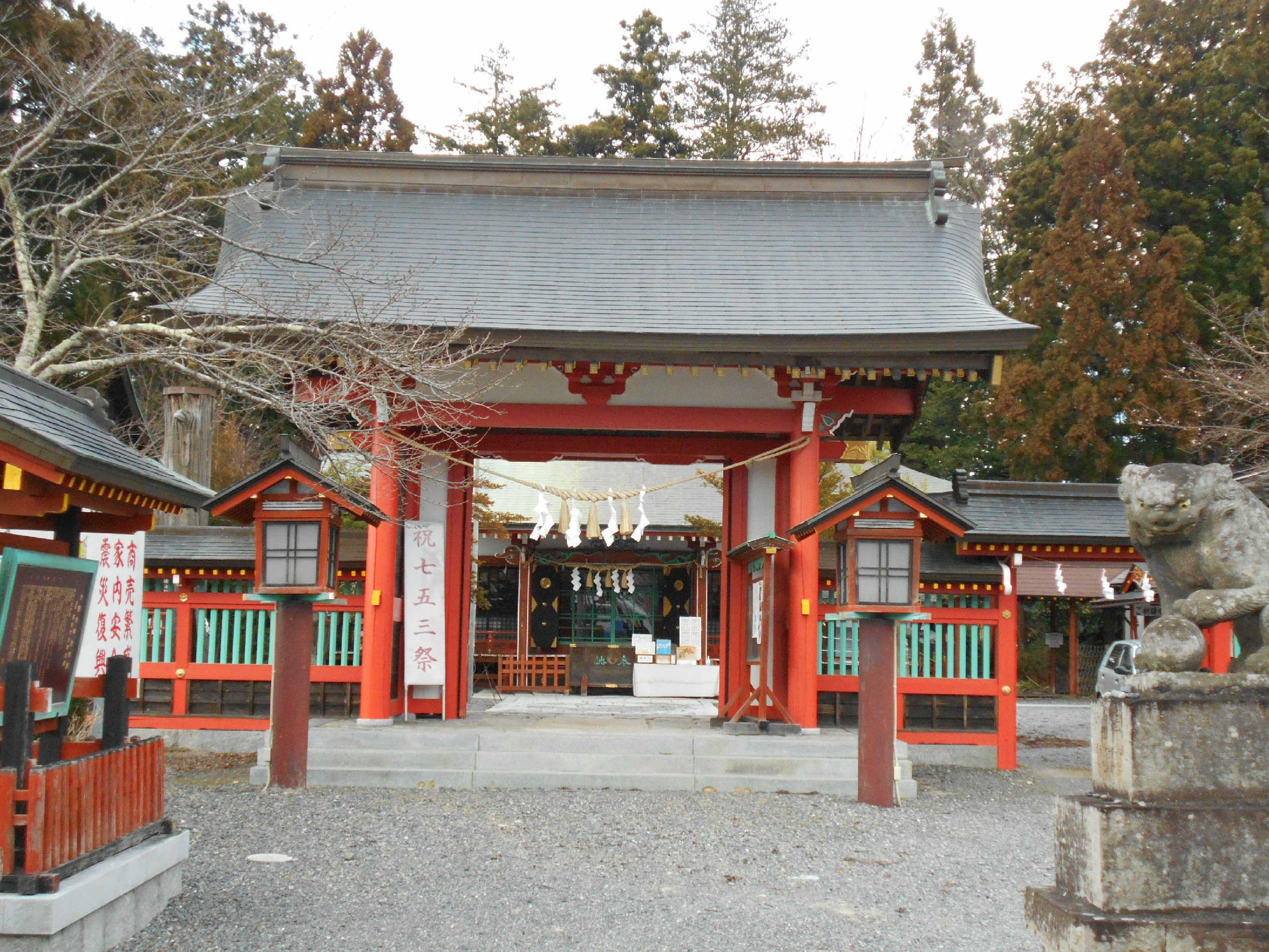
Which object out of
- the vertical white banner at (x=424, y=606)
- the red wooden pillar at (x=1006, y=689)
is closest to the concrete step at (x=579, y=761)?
the vertical white banner at (x=424, y=606)

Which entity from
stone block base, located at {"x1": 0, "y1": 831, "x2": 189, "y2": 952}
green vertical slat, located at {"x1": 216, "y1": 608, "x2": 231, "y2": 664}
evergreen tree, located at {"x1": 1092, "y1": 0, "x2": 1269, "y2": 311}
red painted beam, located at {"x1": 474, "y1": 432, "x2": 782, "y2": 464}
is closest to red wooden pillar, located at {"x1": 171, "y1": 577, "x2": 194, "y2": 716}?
green vertical slat, located at {"x1": 216, "y1": 608, "x2": 231, "y2": 664}

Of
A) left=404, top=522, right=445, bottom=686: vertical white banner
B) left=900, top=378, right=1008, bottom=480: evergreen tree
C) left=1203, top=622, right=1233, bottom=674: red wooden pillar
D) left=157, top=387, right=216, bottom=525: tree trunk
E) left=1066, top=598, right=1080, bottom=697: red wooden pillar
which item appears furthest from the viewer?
left=900, top=378, right=1008, bottom=480: evergreen tree

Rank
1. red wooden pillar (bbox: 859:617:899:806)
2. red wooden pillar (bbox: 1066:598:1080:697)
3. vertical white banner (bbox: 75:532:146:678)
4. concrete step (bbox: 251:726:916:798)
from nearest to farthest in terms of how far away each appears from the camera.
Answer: vertical white banner (bbox: 75:532:146:678)
red wooden pillar (bbox: 859:617:899:806)
concrete step (bbox: 251:726:916:798)
red wooden pillar (bbox: 1066:598:1080:697)

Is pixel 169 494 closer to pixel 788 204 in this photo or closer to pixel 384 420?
pixel 384 420

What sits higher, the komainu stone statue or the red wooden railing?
the komainu stone statue

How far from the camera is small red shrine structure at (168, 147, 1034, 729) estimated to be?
9531 millimetres

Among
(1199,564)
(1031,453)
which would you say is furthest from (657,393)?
(1031,453)

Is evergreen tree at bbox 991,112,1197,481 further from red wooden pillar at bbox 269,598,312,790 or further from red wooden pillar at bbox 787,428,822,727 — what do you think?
red wooden pillar at bbox 269,598,312,790

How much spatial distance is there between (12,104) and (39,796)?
11877mm

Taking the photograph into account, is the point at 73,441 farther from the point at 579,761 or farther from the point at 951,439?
the point at 951,439

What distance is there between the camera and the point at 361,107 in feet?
85.6

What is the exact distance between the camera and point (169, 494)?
18.7 ft

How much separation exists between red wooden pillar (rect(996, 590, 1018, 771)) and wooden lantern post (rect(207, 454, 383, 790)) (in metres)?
6.01

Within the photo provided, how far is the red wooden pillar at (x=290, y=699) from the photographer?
838 centimetres
